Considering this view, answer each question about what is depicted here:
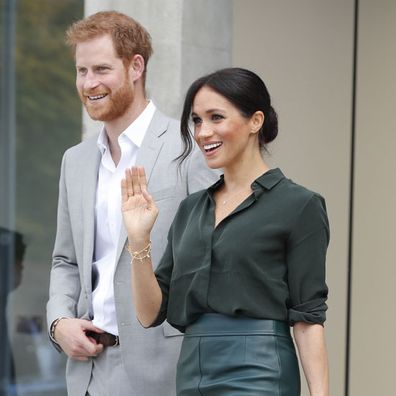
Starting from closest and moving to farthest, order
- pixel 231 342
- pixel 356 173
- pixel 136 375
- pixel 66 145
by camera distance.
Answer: pixel 231 342 → pixel 136 375 → pixel 356 173 → pixel 66 145

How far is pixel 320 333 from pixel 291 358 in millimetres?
105

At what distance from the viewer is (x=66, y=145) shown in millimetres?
7055

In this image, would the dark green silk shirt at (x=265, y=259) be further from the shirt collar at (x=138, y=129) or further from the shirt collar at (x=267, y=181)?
the shirt collar at (x=138, y=129)

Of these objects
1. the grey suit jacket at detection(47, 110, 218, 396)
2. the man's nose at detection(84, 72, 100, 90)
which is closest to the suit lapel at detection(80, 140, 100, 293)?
the grey suit jacket at detection(47, 110, 218, 396)

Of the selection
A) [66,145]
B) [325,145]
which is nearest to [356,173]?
[325,145]

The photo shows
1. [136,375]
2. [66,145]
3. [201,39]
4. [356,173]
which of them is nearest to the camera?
[136,375]

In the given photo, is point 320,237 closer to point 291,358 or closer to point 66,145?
point 291,358

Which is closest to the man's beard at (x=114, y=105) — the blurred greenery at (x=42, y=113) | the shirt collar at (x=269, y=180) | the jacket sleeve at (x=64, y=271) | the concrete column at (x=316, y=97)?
the jacket sleeve at (x=64, y=271)

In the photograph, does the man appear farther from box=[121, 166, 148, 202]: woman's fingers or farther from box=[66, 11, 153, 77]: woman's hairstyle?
box=[121, 166, 148, 202]: woman's fingers

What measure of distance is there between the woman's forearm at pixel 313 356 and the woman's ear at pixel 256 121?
0.57m

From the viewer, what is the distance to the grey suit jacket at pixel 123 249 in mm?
4047

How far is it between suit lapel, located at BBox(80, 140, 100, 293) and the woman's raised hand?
57cm

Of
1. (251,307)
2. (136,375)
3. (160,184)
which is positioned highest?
(160,184)

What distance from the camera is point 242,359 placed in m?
3.41
